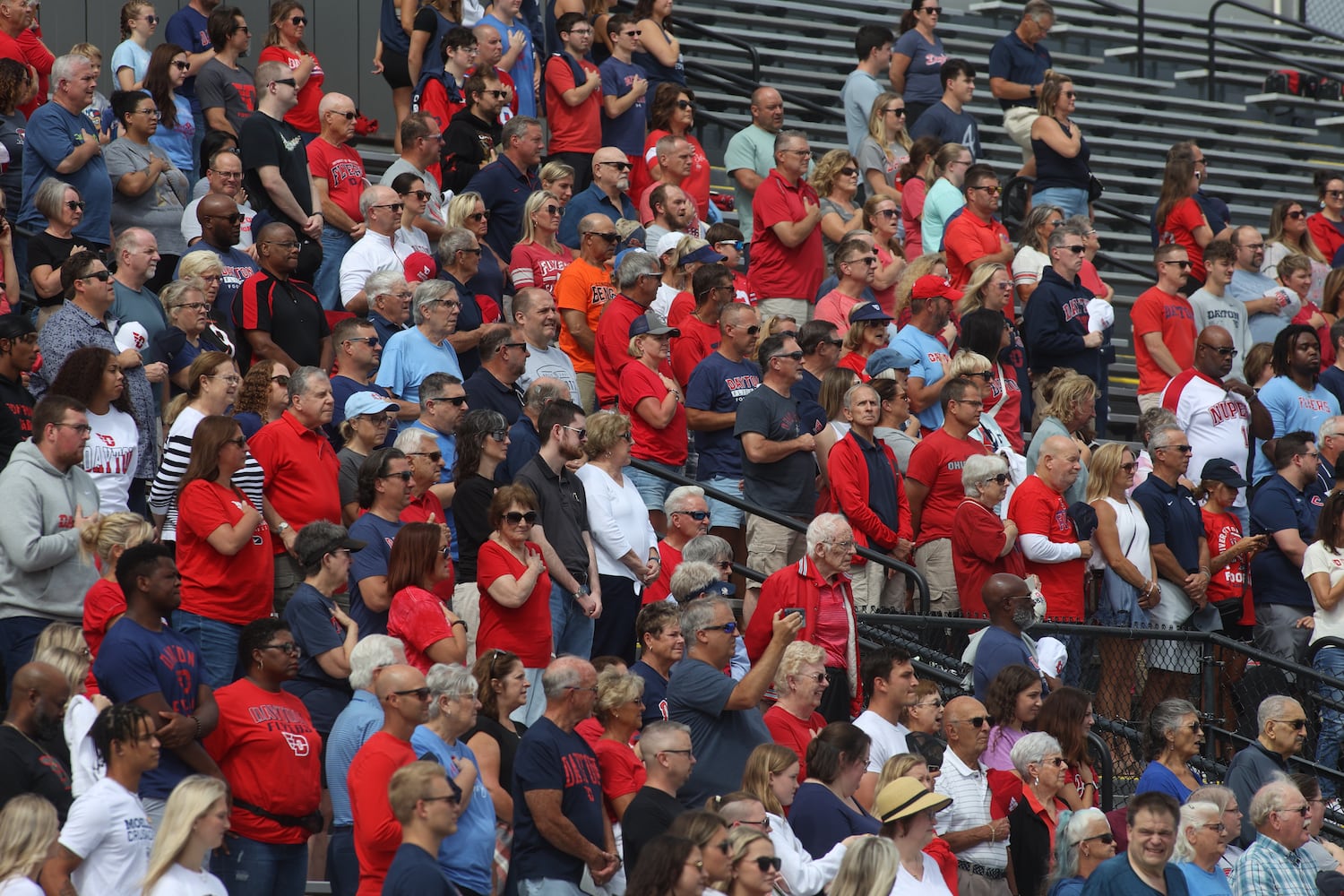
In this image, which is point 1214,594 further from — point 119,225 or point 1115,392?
point 119,225

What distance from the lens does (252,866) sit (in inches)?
301

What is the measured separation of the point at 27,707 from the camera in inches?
280

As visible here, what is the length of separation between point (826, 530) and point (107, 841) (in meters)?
3.97

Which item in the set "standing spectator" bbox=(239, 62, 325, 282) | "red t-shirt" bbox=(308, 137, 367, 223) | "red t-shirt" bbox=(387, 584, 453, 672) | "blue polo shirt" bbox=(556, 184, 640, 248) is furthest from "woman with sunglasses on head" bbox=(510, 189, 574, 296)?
"red t-shirt" bbox=(387, 584, 453, 672)

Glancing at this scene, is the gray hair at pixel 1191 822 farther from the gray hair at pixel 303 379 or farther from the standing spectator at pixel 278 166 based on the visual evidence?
the standing spectator at pixel 278 166

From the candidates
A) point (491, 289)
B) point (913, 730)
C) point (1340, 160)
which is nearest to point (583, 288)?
point (491, 289)

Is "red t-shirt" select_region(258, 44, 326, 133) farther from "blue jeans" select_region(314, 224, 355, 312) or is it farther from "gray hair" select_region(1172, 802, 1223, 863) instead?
"gray hair" select_region(1172, 802, 1223, 863)

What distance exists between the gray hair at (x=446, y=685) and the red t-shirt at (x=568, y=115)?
25.8 ft

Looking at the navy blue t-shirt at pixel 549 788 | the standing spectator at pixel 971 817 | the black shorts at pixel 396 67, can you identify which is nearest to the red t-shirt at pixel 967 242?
the black shorts at pixel 396 67

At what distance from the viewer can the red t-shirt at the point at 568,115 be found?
1488 centimetres

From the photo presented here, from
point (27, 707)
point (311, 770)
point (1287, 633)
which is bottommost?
point (1287, 633)

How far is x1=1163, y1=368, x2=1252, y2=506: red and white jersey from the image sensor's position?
13.3 metres

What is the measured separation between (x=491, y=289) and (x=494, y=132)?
2368mm

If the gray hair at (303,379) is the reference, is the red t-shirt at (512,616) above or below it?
below
